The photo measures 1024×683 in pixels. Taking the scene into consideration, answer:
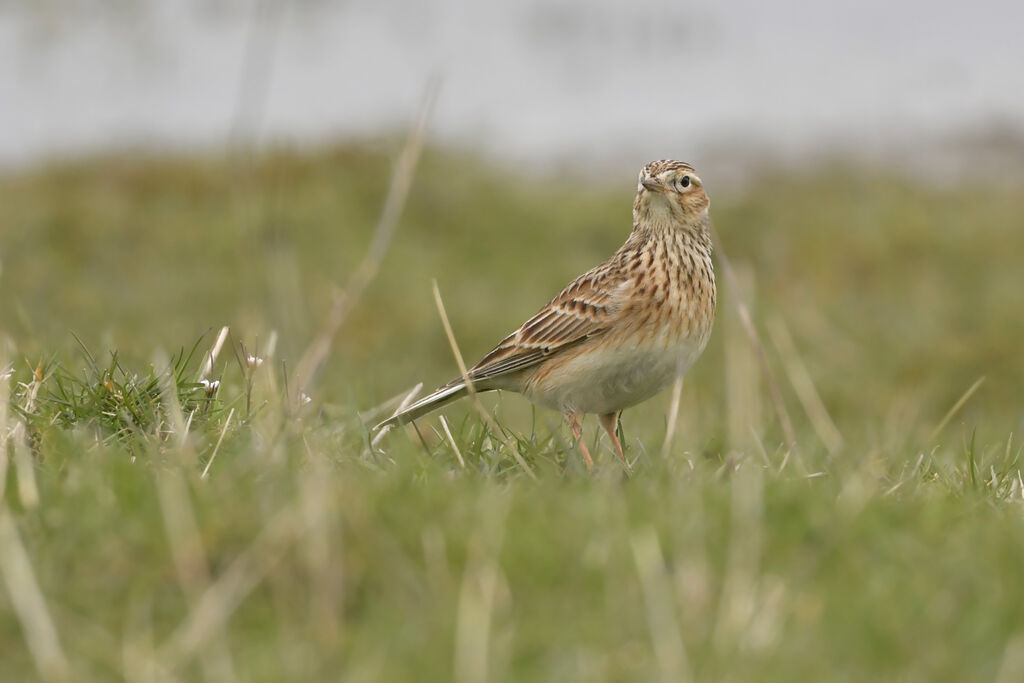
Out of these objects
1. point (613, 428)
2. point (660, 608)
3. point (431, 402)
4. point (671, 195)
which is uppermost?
point (671, 195)

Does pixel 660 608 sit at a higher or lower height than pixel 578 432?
higher

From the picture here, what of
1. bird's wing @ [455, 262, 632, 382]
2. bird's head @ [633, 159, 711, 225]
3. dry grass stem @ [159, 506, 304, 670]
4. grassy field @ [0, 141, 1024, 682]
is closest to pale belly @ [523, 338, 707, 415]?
bird's wing @ [455, 262, 632, 382]

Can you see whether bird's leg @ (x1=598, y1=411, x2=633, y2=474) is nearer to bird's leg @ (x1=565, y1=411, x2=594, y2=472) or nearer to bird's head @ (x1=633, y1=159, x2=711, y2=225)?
bird's leg @ (x1=565, y1=411, x2=594, y2=472)

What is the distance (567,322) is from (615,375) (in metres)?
0.45

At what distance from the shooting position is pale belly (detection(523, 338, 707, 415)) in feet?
19.9

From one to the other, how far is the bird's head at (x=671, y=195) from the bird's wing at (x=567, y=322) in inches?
14.2

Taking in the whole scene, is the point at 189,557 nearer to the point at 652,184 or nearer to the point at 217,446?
the point at 217,446

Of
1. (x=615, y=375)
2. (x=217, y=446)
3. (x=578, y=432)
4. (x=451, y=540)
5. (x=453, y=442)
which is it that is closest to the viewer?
(x=451, y=540)

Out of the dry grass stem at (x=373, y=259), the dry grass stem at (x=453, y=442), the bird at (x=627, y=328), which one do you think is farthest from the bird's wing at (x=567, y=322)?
the dry grass stem at (x=373, y=259)

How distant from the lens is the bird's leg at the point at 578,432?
5.22 metres

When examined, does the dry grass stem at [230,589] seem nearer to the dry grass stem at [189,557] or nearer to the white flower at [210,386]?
the dry grass stem at [189,557]

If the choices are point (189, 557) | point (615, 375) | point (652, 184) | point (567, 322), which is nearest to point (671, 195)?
point (652, 184)

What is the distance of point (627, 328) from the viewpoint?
6.13 metres

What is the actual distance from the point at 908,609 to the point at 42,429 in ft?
10.3
